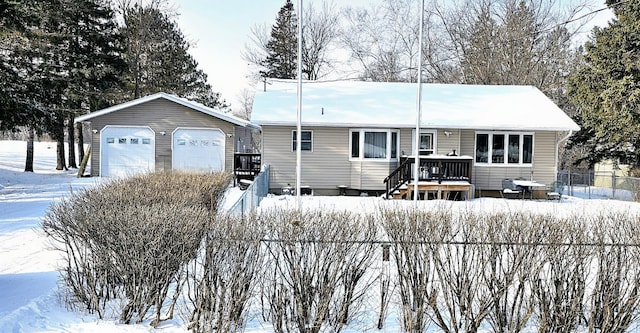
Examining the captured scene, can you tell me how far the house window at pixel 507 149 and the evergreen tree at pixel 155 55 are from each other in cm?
2140

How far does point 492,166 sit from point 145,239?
594 inches

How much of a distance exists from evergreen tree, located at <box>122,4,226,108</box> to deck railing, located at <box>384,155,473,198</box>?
65.1 ft

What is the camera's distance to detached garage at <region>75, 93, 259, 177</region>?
20.5m

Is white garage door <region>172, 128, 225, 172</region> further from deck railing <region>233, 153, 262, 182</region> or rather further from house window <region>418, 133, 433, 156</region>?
house window <region>418, 133, 433, 156</region>

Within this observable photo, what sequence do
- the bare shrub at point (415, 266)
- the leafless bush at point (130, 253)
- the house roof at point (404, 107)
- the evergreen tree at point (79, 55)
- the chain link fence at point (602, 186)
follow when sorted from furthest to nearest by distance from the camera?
the evergreen tree at point (79, 55)
the chain link fence at point (602, 186)
the house roof at point (404, 107)
the leafless bush at point (130, 253)
the bare shrub at point (415, 266)

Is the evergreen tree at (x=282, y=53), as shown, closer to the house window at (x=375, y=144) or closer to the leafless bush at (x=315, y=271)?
the house window at (x=375, y=144)

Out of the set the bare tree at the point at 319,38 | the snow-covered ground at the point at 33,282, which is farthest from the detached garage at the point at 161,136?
the bare tree at the point at 319,38

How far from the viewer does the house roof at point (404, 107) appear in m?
16.6

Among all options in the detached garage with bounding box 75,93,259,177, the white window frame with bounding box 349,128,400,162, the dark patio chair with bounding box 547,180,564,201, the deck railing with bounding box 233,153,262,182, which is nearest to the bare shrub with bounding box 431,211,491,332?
the white window frame with bounding box 349,128,400,162

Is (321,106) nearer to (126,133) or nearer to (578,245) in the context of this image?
(126,133)

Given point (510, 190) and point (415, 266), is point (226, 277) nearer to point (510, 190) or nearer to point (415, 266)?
point (415, 266)

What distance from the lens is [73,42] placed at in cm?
2534

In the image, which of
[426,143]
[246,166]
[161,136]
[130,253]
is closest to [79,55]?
[161,136]

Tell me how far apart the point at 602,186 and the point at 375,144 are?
16177 millimetres
